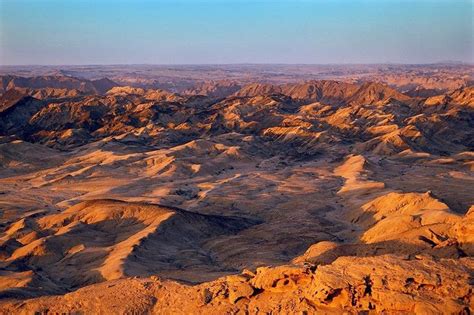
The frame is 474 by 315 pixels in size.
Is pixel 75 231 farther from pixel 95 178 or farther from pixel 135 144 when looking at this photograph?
pixel 135 144

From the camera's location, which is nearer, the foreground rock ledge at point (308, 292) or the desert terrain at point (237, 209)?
the foreground rock ledge at point (308, 292)

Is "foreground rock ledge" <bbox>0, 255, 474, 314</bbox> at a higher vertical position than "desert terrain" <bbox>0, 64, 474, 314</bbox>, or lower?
higher

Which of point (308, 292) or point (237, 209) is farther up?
point (308, 292)

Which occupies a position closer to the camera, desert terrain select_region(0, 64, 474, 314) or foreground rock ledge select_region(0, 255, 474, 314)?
foreground rock ledge select_region(0, 255, 474, 314)

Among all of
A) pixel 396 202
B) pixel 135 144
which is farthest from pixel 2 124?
pixel 396 202
